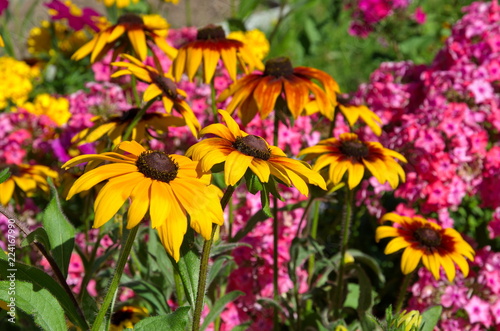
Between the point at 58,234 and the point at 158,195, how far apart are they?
0.40 m

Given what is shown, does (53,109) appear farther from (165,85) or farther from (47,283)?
(47,283)

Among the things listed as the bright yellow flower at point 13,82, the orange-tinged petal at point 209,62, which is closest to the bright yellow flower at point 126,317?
the orange-tinged petal at point 209,62

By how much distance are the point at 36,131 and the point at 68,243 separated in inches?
52.2

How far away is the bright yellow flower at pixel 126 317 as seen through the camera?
145cm

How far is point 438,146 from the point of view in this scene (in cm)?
189

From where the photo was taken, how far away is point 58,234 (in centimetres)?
121

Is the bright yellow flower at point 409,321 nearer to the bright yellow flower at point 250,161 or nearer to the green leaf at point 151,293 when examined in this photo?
the bright yellow flower at point 250,161

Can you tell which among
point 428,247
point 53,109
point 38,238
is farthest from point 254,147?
point 53,109

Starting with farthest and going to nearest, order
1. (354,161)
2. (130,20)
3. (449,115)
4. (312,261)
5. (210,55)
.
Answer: (449,115)
(312,261)
(130,20)
(210,55)
(354,161)

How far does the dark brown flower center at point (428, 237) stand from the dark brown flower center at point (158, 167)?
0.77 m

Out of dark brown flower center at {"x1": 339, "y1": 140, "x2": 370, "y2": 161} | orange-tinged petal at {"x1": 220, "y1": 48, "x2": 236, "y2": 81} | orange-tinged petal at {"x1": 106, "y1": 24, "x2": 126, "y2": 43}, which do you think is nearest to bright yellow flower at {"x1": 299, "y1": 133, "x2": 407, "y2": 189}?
dark brown flower center at {"x1": 339, "y1": 140, "x2": 370, "y2": 161}

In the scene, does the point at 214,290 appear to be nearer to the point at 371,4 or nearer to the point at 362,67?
the point at 371,4

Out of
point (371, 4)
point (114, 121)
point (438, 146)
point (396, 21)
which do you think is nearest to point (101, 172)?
point (114, 121)

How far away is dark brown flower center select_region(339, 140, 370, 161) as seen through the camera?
1428 millimetres
